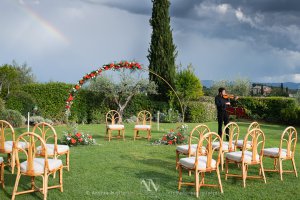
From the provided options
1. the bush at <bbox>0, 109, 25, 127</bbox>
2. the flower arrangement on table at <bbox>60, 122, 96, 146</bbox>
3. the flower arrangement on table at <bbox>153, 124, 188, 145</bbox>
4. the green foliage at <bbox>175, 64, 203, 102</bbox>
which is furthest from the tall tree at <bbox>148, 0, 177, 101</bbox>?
the flower arrangement on table at <bbox>60, 122, 96, 146</bbox>

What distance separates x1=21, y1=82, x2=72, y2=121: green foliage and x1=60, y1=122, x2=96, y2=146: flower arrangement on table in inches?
273

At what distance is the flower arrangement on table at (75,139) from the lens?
9.80 metres

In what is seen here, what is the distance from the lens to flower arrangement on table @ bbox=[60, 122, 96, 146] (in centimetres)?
980

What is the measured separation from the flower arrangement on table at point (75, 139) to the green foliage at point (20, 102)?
726 centimetres

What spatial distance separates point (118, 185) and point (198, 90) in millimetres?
13635

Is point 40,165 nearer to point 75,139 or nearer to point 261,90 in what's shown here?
point 75,139

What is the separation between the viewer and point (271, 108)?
19.2 metres

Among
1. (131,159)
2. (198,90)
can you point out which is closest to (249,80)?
(198,90)

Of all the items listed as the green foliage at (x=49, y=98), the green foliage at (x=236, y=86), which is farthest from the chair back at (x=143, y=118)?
the green foliage at (x=236, y=86)

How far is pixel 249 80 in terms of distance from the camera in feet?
102

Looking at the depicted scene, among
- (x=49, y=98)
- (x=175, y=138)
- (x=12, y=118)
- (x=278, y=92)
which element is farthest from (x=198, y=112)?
(x=278, y=92)

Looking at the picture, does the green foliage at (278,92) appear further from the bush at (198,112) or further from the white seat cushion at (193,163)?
the white seat cushion at (193,163)

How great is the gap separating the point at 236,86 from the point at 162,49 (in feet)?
45.7

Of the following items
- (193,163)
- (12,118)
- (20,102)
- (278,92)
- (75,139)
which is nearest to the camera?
(193,163)
